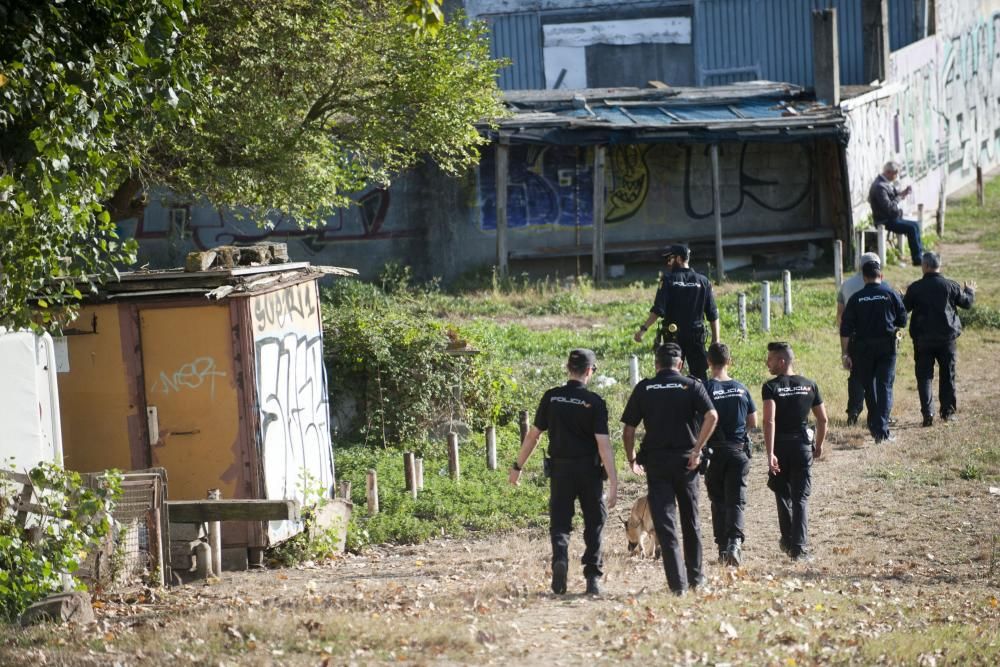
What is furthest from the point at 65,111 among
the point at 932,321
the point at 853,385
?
the point at 932,321

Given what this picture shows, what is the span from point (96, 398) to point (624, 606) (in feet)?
17.2

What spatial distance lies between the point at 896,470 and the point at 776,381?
3219 millimetres

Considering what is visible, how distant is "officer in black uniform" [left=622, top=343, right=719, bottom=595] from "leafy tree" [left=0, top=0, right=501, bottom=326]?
308 cm

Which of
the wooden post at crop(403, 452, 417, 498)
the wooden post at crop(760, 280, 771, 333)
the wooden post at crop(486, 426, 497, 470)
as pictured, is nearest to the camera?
the wooden post at crop(403, 452, 417, 498)

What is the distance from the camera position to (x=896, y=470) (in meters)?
12.9

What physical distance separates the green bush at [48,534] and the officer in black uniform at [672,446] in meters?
3.60

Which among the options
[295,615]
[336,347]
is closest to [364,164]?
[336,347]

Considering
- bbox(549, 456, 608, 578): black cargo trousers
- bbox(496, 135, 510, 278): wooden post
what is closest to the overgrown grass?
bbox(496, 135, 510, 278): wooden post

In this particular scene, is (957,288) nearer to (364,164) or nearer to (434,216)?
(364,164)

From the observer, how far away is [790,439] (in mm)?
10250

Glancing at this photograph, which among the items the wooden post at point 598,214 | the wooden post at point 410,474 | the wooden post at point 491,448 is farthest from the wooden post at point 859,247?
the wooden post at point 410,474

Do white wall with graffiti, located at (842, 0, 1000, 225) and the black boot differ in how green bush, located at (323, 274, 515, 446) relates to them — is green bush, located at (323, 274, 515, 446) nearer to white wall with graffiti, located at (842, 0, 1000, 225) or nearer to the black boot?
the black boot

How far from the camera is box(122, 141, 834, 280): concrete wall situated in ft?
83.6

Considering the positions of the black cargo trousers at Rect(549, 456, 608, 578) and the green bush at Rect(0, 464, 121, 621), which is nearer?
the green bush at Rect(0, 464, 121, 621)
